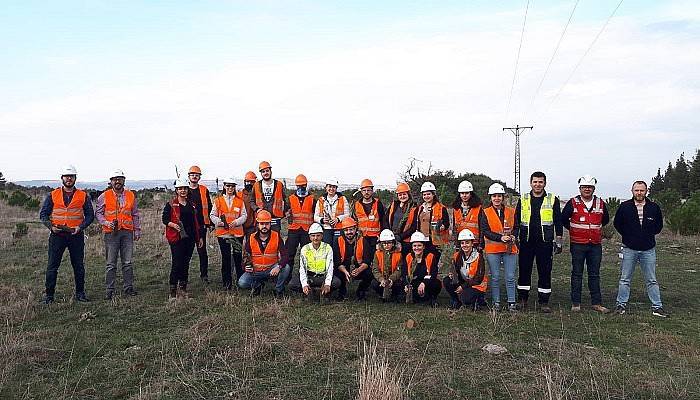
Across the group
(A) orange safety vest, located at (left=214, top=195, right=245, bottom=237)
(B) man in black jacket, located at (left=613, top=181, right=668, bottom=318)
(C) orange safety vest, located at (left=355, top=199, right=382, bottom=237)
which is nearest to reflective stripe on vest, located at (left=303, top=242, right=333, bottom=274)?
(C) orange safety vest, located at (left=355, top=199, right=382, bottom=237)

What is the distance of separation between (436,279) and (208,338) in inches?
150

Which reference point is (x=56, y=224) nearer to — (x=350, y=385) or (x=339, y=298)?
(x=339, y=298)

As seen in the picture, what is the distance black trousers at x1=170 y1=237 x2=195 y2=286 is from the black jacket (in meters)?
6.93

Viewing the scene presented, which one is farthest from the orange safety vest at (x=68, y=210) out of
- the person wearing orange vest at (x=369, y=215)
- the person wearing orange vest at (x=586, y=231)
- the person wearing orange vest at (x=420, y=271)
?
the person wearing orange vest at (x=586, y=231)

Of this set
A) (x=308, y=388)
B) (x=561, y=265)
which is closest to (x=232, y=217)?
(x=308, y=388)

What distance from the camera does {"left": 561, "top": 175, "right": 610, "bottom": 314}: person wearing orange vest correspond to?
8.59 metres

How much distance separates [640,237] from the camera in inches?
336

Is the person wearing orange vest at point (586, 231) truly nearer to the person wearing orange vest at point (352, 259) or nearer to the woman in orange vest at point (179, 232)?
the person wearing orange vest at point (352, 259)

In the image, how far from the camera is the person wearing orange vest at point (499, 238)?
338 inches

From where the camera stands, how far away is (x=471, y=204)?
352 inches

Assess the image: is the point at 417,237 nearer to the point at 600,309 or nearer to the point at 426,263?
the point at 426,263

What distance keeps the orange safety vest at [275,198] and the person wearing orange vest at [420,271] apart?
261 centimetres

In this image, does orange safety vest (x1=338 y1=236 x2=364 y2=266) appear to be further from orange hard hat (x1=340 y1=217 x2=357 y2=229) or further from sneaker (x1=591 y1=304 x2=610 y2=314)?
sneaker (x1=591 y1=304 x2=610 y2=314)

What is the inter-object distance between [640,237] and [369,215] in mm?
4243
